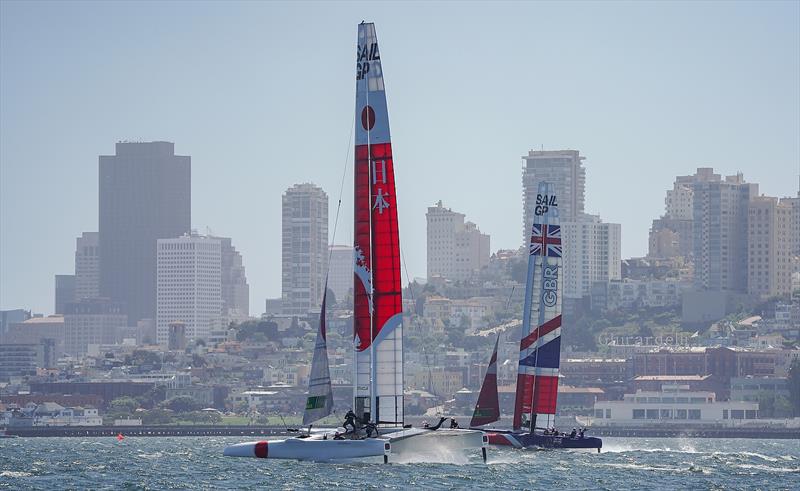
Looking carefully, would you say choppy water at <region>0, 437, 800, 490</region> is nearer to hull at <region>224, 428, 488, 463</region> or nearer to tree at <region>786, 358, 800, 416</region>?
hull at <region>224, 428, 488, 463</region>

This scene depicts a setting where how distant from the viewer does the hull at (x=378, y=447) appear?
51.8 metres

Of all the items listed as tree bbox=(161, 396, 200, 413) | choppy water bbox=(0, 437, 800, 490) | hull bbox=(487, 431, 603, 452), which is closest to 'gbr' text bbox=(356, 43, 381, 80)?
choppy water bbox=(0, 437, 800, 490)

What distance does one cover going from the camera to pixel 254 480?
179 ft

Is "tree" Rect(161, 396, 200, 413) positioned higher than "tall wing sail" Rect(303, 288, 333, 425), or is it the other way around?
"tall wing sail" Rect(303, 288, 333, 425)

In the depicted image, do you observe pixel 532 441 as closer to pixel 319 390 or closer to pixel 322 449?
pixel 319 390

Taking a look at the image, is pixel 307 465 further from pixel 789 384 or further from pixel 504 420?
pixel 789 384

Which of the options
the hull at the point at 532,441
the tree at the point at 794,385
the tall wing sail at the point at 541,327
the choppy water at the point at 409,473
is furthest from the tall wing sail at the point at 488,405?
the tree at the point at 794,385

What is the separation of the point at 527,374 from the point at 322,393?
64.5 ft

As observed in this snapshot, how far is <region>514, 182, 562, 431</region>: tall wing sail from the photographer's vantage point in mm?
72000

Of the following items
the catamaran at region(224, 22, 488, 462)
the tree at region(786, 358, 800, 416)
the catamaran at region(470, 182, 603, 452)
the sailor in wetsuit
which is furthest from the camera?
the tree at region(786, 358, 800, 416)

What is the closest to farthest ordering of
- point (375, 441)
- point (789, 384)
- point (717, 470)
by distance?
point (375, 441) → point (717, 470) → point (789, 384)

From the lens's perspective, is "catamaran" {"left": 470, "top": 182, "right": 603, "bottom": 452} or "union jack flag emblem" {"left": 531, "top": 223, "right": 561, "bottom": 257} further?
"union jack flag emblem" {"left": 531, "top": 223, "right": 561, "bottom": 257}

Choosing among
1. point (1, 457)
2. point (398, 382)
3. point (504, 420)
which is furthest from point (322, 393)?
point (504, 420)

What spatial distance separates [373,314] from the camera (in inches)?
2115
